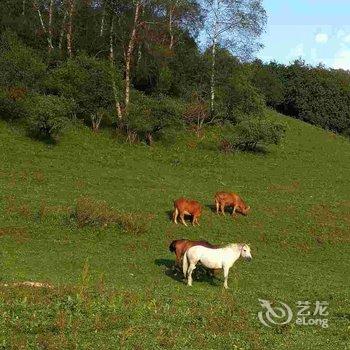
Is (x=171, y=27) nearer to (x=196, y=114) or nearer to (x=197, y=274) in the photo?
(x=196, y=114)

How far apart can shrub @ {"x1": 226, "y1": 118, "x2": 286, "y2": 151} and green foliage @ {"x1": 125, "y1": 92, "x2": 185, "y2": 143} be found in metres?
4.99

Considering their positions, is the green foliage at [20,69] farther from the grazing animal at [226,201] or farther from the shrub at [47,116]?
the grazing animal at [226,201]

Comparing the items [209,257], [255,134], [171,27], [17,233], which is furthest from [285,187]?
[171,27]

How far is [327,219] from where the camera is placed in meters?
29.3

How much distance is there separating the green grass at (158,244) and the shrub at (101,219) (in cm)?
28

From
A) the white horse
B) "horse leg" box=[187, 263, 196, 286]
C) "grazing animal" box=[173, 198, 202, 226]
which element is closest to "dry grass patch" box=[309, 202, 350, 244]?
"grazing animal" box=[173, 198, 202, 226]

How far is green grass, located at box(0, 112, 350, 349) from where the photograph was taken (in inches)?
429

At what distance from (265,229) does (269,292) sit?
10.0 m

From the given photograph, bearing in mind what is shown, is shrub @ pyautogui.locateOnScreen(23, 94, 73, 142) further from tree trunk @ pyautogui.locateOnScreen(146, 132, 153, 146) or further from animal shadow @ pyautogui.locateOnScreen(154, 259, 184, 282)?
animal shadow @ pyautogui.locateOnScreen(154, 259, 184, 282)

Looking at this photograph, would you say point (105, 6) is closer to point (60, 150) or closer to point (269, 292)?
point (60, 150)

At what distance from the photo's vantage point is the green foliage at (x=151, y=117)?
132 ft

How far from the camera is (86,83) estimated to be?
40000mm

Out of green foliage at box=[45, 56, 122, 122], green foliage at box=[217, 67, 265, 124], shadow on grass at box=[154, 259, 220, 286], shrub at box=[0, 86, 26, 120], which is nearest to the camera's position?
shadow on grass at box=[154, 259, 220, 286]

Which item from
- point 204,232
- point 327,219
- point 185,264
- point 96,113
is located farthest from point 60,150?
point 185,264
